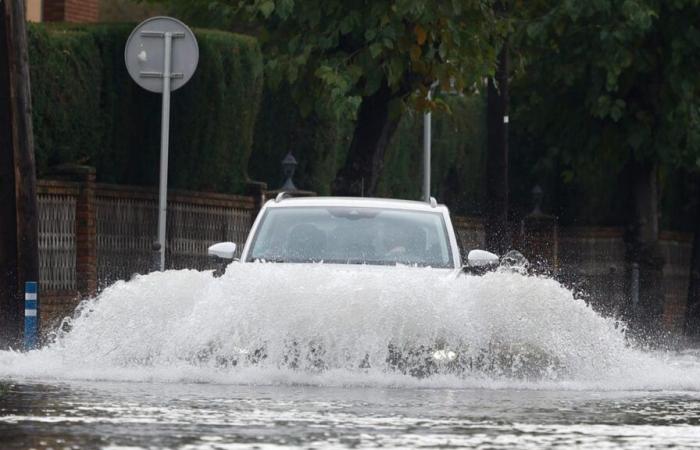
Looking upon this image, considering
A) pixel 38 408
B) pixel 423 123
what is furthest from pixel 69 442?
pixel 423 123

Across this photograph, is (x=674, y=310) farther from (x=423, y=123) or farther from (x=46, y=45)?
(x=46, y=45)

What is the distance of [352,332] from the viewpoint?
1493 cm

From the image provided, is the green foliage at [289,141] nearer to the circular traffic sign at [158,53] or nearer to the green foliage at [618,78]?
the green foliage at [618,78]

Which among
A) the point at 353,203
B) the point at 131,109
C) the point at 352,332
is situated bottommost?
the point at 352,332

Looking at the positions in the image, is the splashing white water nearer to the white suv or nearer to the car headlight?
the car headlight

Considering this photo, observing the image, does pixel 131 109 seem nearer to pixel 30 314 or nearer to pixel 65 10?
pixel 30 314

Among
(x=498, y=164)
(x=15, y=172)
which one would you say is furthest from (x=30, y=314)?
(x=498, y=164)

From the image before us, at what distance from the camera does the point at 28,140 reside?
21.1m

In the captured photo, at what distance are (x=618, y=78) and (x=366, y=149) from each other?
20.2ft

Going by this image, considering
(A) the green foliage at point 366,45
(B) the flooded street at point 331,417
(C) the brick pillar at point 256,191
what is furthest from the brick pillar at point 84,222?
(B) the flooded street at point 331,417

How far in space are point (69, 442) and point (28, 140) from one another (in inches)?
443

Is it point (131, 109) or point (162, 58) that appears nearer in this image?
point (162, 58)

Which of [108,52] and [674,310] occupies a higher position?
[108,52]

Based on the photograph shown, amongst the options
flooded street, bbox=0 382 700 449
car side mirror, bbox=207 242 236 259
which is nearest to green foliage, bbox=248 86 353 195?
car side mirror, bbox=207 242 236 259
